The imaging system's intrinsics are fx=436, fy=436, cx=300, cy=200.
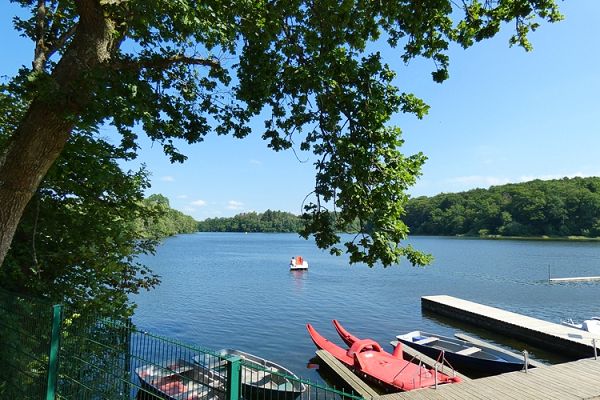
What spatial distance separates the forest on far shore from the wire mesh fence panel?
122 metres

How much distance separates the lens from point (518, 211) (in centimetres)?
12888

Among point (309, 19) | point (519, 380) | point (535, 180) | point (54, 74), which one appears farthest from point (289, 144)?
point (535, 180)

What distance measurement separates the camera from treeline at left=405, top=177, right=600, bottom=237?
11588cm

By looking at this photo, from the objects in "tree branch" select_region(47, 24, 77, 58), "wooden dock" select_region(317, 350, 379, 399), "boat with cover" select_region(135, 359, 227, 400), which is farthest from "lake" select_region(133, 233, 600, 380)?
"tree branch" select_region(47, 24, 77, 58)

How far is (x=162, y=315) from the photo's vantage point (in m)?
26.1

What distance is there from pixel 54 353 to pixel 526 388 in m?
10.7

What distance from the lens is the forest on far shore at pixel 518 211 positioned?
116 m

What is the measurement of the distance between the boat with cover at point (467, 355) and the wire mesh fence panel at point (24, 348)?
477 inches

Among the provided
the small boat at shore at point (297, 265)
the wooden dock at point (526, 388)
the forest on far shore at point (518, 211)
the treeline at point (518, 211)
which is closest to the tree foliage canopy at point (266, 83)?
the wooden dock at point (526, 388)

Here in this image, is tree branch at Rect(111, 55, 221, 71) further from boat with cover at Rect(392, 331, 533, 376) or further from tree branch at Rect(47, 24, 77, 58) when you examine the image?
boat with cover at Rect(392, 331, 533, 376)

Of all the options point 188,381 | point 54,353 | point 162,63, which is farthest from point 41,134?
point 188,381

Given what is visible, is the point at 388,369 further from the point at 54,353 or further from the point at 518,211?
the point at 518,211

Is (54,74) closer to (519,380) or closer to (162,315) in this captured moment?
(519,380)

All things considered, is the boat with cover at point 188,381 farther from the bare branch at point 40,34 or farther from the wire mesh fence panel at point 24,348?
the bare branch at point 40,34
